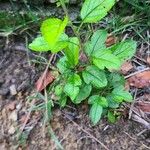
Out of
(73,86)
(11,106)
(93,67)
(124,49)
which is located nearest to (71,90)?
(73,86)

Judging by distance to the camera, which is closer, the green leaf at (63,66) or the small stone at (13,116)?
the green leaf at (63,66)

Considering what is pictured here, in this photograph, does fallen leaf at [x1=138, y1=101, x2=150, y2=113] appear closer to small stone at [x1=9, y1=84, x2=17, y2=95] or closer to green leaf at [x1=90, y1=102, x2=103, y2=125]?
green leaf at [x1=90, y1=102, x2=103, y2=125]

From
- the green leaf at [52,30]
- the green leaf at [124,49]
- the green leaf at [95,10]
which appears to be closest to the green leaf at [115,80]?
the green leaf at [124,49]

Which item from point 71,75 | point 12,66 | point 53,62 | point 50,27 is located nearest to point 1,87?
point 12,66

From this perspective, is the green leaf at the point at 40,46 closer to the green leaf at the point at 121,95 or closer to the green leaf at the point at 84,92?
the green leaf at the point at 84,92

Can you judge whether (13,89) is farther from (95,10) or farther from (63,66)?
(95,10)
